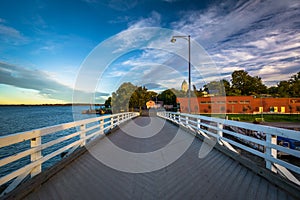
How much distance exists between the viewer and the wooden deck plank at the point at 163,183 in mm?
2645

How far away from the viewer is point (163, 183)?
3.08 meters

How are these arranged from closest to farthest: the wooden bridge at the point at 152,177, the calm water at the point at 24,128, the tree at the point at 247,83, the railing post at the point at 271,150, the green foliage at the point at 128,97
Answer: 1. the wooden bridge at the point at 152,177
2. the railing post at the point at 271,150
3. the calm water at the point at 24,128
4. the green foliage at the point at 128,97
5. the tree at the point at 247,83

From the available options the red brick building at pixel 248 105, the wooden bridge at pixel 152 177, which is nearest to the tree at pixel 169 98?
the red brick building at pixel 248 105

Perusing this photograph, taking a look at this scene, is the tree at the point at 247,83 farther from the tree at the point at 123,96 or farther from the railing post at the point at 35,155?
the railing post at the point at 35,155

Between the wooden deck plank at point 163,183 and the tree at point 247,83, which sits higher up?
the tree at point 247,83

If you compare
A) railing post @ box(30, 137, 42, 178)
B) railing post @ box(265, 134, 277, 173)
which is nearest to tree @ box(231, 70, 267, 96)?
railing post @ box(265, 134, 277, 173)

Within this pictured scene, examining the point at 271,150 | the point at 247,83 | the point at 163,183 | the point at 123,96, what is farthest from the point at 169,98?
the point at 163,183

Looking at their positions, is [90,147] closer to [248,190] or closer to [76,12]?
[248,190]

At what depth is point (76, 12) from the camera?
1348 cm

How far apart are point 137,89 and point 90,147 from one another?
2219 inches

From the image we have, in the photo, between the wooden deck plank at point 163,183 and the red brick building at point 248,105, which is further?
the red brick building at point 248,105

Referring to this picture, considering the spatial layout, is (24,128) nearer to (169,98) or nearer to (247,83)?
(169,98)

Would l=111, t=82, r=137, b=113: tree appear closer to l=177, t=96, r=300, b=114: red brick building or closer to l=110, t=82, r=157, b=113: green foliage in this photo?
l=110, t=82, r=157, b=113: green foliage

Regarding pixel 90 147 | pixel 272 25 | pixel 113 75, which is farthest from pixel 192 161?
pixel 113 75
